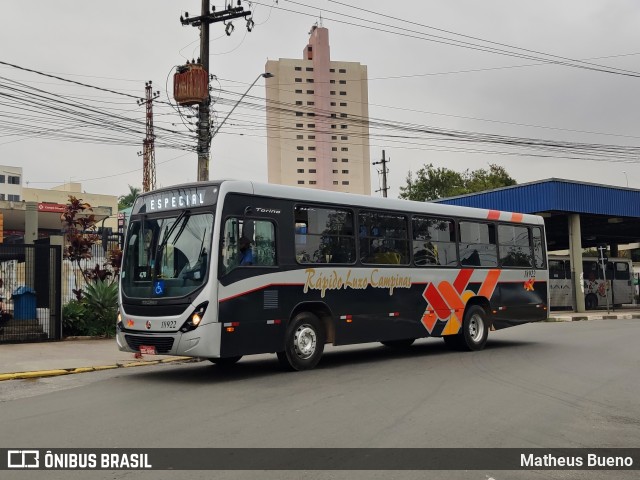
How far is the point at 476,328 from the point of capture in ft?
50.3

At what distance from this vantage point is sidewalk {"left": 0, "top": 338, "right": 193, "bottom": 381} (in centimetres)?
1190

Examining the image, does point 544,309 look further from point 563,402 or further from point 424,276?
point 563,402

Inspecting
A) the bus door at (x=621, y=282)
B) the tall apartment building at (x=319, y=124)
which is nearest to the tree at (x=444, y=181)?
the bus door at (x=621, y=282)

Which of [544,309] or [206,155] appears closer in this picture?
[544,309]

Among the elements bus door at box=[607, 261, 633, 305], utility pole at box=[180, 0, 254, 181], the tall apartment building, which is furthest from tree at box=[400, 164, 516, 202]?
the tall apartment building

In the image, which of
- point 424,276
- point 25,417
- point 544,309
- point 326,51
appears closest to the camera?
point 25,417

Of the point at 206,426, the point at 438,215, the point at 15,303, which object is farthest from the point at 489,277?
the point at 15,303

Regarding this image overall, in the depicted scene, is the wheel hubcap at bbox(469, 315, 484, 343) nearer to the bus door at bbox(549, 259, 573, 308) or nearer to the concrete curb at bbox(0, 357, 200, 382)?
the concrete curb at bbox(0, 357, 200, 382)

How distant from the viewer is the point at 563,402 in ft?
29.1

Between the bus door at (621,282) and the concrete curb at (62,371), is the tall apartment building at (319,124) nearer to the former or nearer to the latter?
the bus door at (621,282)

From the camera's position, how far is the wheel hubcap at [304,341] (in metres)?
11.3

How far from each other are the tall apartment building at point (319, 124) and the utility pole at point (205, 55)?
102248 mm

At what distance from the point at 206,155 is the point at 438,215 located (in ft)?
24.1

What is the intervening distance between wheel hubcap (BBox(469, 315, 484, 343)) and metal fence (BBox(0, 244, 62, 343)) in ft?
33.5
